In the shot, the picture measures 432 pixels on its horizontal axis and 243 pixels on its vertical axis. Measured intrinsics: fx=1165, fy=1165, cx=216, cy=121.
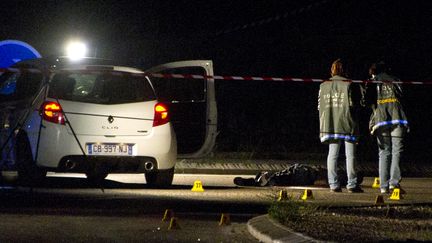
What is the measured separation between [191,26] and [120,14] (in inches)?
105

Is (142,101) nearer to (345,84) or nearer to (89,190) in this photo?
(89,190)

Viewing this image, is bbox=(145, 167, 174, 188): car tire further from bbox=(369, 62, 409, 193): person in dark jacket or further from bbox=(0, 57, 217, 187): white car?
bbox=(369, 62, 409, 193): person in dark jacket

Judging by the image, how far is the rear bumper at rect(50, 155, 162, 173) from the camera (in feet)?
46.8

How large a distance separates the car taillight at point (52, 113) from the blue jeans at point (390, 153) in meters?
4.00

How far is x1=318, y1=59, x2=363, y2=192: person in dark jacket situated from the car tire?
205 centimetres

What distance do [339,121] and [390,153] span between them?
0.79 meters

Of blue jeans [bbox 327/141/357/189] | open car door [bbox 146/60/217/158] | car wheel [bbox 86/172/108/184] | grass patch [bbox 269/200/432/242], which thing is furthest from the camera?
open car door [bbox 146/60/217/158]

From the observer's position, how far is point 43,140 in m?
14.2

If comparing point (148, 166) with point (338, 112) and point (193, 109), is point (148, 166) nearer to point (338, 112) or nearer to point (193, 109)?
point (193, 109)

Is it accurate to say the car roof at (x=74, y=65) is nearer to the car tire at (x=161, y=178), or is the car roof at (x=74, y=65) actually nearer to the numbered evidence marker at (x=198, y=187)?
the car tire at (x=161, y=178)

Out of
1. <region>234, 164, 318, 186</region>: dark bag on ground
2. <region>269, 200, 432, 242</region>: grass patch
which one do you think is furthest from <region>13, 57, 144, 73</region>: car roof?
<region>269, 200, 432, 242</region>: grass patch

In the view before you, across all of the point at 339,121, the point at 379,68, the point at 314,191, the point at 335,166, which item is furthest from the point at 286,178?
the point at 379,68

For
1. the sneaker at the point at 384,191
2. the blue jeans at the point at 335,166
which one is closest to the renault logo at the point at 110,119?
the blue jeans at the point at 335,166

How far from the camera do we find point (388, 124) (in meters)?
14.6
